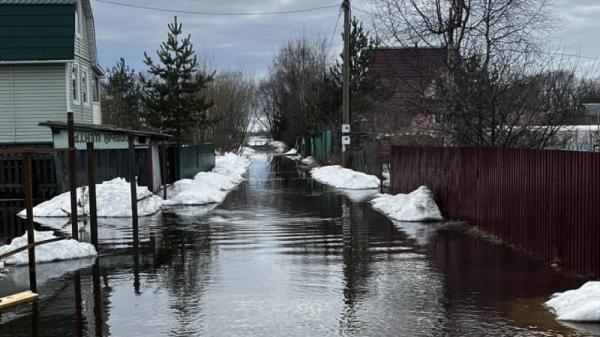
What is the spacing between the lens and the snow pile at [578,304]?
630 centimetres

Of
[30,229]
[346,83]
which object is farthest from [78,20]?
[30,229]

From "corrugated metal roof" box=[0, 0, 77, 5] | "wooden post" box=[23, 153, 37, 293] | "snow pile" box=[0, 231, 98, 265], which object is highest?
"corrugated metal roof" box=[0, 0, 77, 5]

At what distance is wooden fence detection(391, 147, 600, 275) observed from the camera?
8000 mm

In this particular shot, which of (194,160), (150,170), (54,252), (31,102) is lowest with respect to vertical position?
(54,252)

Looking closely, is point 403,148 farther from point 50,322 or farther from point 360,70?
point 360,70

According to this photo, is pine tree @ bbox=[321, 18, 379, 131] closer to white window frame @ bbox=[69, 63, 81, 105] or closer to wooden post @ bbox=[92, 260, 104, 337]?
white window frame @ bbox=[69, 63, 81, 105]

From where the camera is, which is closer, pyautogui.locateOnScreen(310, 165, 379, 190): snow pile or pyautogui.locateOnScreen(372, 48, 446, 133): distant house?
pyautogui.locateOnScreen(372, 48, 446, 133): distant house

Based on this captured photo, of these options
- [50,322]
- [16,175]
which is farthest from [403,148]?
[50,322]

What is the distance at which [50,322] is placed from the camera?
652 cm

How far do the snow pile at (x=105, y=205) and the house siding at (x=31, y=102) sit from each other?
431 inches

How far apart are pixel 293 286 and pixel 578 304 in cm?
326

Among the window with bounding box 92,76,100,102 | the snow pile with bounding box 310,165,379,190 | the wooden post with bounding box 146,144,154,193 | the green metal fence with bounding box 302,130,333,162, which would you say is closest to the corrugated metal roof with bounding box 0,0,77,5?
the window with bounding box 92,76,100,102

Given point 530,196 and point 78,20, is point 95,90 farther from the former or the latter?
point 530,196

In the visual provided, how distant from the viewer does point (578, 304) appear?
6559mm
